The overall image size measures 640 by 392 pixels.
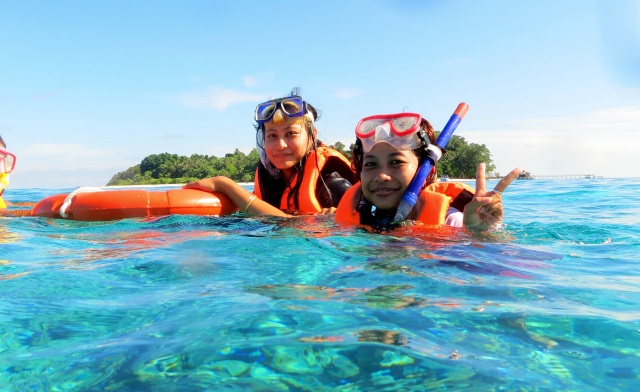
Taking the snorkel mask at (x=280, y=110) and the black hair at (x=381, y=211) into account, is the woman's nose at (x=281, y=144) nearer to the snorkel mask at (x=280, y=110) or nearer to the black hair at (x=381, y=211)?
the snorkel mask at (x=280, y=110)

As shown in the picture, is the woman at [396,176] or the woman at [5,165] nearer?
the woman at [396,176]

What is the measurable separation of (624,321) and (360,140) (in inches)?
96.0

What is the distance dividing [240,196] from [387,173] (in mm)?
1919

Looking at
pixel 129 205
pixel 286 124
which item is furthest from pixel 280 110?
pixel 129 205

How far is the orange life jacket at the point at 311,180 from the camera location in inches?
200

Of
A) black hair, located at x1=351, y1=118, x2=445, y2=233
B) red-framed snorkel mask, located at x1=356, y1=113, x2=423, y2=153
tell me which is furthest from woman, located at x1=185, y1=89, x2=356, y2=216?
red-framed snorkel mask, located at x1=356, y1=113, x2=423, y2=153

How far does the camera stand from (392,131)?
3.73m

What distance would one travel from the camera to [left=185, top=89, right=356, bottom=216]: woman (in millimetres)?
5160

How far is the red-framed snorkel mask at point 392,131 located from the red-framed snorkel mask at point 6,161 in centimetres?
410

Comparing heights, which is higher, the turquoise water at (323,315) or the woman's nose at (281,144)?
the woman's nose at (281,144)

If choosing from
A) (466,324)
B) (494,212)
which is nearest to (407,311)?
(466,324)

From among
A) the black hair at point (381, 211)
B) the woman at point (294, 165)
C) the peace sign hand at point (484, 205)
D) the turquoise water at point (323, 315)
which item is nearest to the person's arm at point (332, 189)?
the woman at point (294, 165)

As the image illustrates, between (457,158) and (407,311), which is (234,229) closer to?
(407,311)

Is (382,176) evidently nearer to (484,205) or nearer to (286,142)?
(484,205)
